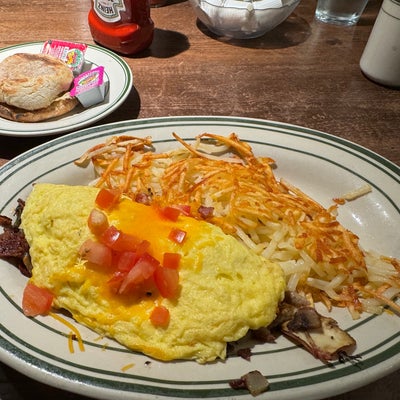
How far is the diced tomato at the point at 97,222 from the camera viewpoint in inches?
62.6

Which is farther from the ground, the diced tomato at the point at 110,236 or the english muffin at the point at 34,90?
the diced tomato at the point at 110,236

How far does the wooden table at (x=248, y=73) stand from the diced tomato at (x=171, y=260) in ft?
4.23

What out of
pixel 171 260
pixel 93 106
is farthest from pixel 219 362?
pixel 93 106

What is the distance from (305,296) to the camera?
175 centimetres

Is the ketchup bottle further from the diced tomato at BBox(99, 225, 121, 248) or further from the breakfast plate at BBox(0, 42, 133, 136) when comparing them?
the diced tomato at BBox(99, 225, 121, 248)

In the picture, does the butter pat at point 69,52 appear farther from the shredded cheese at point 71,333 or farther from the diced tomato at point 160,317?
the diced tomato at point 160,317

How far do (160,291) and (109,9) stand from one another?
7.76 feet

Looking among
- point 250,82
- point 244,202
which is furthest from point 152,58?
point 244,202

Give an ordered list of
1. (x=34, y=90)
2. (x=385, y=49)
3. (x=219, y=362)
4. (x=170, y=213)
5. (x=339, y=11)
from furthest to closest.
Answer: (x=339, y=11)
(x=385, y=49)
(x=34, y=90)
(x=170, y=213)
(x=219, y=362)

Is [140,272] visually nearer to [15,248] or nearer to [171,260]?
[171,260]

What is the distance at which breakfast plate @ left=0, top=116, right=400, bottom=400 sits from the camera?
1.33 meters

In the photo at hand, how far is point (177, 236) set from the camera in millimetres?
1595

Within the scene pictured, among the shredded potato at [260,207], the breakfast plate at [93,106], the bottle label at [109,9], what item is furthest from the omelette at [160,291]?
the bottle label at [109,9]

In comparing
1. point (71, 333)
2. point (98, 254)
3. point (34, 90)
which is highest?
point (98, 254)
